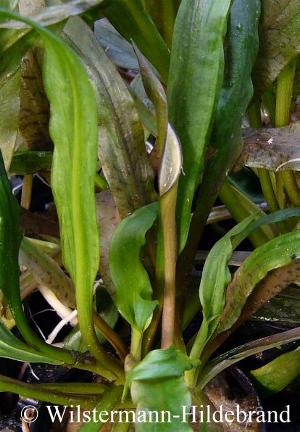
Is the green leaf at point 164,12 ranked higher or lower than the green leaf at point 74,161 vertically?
higher

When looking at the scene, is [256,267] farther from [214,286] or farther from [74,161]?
[74,161]

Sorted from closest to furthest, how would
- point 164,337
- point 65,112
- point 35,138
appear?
point 65,112, point 164,337, point 35,138

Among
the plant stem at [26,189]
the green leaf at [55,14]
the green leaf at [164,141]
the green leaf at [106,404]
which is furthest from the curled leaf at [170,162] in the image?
the plant stem at [26,189]

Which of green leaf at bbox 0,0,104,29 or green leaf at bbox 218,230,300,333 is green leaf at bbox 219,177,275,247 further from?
green leaf at bbox 0,0,104,29

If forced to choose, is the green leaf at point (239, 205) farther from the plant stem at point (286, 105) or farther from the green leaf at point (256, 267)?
the green leaf at point (256, 267)

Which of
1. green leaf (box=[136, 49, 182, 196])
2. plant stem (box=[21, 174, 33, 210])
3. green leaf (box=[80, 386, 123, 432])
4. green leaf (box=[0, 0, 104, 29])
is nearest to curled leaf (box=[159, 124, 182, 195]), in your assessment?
green leaf (box=[136, 49, 182, 196])

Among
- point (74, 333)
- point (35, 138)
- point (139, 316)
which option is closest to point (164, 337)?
point (139, 316)

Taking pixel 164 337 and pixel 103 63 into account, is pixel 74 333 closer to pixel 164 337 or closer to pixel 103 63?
pixel 164 337
